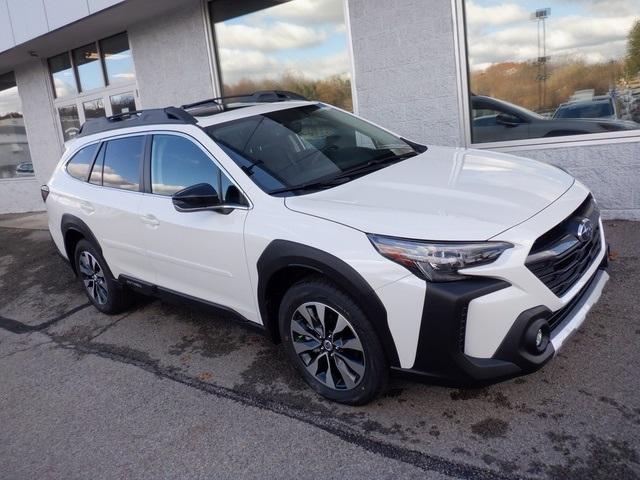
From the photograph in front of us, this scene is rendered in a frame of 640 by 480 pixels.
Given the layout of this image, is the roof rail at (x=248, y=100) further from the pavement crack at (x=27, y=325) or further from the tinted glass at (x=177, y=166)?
the pavement crack at (x=27, y=325)

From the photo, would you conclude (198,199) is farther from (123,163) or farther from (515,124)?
(515,124)

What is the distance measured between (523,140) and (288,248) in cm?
408

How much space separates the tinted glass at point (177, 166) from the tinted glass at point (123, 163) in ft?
0.70

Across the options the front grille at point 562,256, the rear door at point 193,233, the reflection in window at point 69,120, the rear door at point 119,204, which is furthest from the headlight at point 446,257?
the reflection in window at point 69,120

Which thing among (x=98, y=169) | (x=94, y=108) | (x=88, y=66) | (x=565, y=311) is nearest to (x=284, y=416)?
(x=565, y=311)

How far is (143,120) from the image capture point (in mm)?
4270

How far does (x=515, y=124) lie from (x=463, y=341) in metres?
4.29

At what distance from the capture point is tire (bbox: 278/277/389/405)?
2.83 m

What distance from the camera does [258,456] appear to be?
2.80 meters

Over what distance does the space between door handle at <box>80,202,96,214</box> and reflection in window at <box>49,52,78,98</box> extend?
775 cm

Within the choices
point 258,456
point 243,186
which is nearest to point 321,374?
point 258,456

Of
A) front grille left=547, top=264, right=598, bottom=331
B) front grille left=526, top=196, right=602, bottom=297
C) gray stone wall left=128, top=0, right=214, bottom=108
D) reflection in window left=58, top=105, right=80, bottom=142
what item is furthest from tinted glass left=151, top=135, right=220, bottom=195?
reflection in window left=58, top=105, right=80, bottom=142

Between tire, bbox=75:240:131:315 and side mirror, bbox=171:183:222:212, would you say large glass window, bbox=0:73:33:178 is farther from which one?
side mirror, bbox=171:183:222:212

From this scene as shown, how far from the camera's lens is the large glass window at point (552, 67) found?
5547 mm
